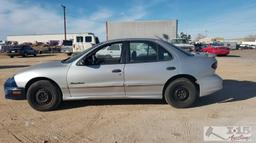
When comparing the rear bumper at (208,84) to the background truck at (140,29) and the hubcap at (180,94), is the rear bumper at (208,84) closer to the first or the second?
the hubcap at (180,94)

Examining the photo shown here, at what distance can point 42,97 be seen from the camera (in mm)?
5602

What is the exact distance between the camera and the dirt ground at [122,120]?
413 cm

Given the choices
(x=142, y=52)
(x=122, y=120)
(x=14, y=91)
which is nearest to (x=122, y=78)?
(x=142, y=52)

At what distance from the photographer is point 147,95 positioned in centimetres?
568

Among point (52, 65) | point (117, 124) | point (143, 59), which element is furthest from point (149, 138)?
point (52, 65)

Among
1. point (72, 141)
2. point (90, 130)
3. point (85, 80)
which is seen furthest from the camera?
point (85, 80)

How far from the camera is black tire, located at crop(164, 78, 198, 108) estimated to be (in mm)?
5605

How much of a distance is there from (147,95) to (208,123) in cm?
153

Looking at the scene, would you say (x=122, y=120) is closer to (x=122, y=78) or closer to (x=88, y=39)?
(x=122, y=78)

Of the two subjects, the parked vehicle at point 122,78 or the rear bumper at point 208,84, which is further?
the rear bumper at point 208,84

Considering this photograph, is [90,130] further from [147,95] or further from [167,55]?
[167,55]

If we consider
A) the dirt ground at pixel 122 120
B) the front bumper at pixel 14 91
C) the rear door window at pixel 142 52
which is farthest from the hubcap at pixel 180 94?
the front bumper at pixel 14 91

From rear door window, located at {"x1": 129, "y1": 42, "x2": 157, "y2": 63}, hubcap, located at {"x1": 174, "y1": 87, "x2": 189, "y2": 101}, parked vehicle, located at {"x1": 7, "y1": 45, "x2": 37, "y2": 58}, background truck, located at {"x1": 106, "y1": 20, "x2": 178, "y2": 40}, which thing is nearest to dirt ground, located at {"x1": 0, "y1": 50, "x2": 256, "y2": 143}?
hubcap, located at {"x1": 174, "y1": 87, "x2": 189, "y2": 101}

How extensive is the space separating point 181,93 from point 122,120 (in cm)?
155
